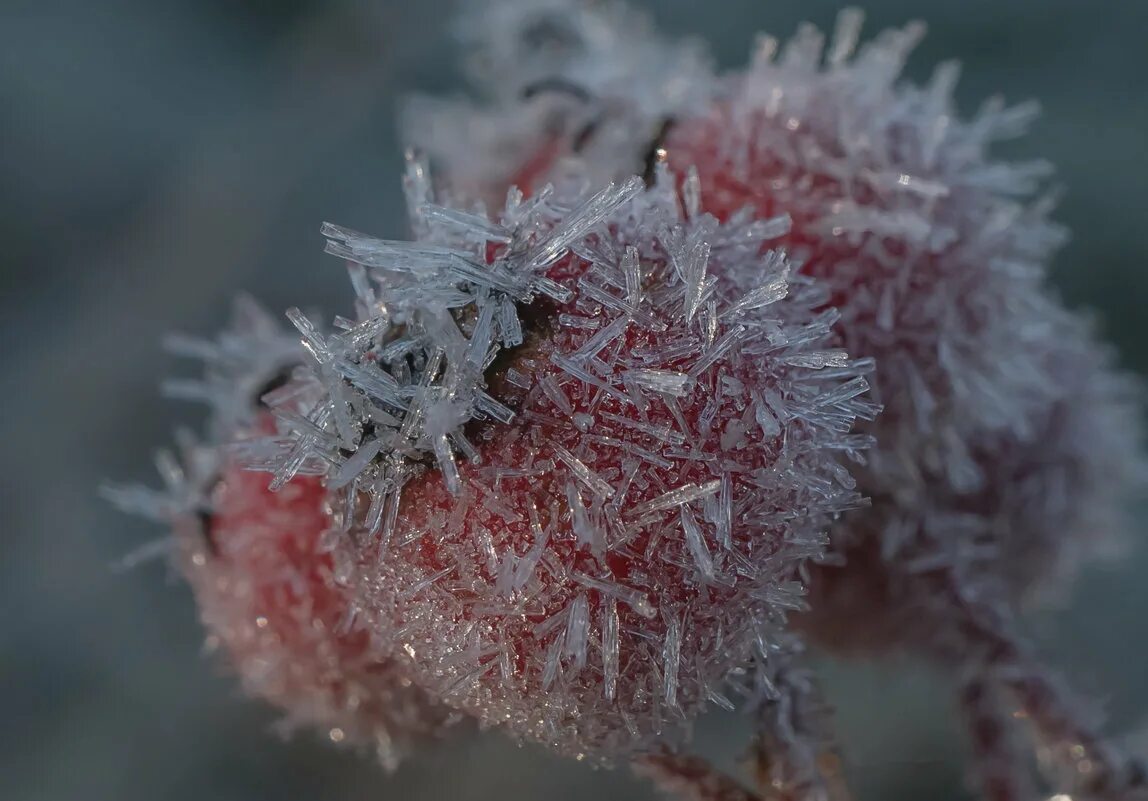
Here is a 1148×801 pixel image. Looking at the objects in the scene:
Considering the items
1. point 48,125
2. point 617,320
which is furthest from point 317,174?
point 617,320

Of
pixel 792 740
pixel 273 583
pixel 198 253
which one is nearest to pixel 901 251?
pixel 792 740

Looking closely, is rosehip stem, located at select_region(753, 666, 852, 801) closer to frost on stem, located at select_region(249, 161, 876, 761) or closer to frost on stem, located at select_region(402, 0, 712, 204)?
frost on stem, located at select_region(249, 161, 876, 761)

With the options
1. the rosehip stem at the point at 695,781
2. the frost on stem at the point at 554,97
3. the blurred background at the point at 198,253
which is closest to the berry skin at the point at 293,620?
the rosehip stem at the point at 695,781

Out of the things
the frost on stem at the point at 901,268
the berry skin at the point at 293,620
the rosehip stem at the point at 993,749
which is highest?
the frost on stem at the point at 901,268

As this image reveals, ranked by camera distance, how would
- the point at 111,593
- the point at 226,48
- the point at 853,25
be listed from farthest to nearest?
the point at 226,48 < the point at 111,593 < the point at 853,25

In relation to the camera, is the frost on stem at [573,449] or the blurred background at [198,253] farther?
the blurred background at [198,253]

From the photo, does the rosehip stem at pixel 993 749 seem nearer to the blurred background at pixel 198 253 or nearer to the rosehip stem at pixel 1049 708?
the rosehip stem at pixel 1049 708

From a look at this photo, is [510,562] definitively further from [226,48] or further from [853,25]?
[226,48]

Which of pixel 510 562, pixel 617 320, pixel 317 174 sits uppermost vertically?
pixel 317 174
